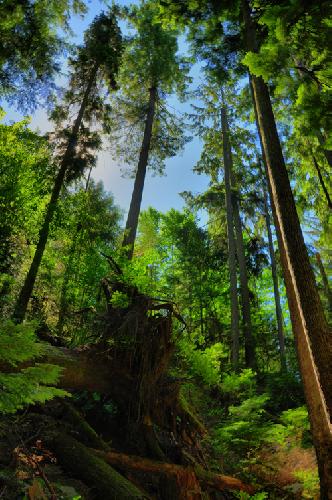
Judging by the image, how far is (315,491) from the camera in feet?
17.7

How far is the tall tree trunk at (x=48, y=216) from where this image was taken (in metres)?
11.3

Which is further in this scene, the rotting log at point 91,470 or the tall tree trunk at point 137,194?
the tall tree trunk at point 137,194

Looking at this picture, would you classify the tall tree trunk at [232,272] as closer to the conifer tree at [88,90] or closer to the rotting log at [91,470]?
the conifer tree at [88,90]

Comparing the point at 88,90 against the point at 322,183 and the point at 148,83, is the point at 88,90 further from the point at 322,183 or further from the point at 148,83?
the point at 322,183

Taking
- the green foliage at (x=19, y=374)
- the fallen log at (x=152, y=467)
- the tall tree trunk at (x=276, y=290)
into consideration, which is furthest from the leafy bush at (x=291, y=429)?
the tall tree trunk at (x=276, y=290)

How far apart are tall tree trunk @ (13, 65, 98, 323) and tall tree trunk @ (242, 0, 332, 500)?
751 cm

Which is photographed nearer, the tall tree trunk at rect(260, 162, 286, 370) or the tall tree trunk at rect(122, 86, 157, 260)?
the tall tree trunk at rect(122, 86, 157, 260)

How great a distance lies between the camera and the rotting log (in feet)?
12.3

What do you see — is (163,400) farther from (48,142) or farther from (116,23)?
(116,23)

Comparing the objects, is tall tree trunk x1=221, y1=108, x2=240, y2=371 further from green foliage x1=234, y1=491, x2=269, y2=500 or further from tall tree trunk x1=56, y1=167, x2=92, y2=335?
green foliage x1=234, y1=491, x2=269, y2=500

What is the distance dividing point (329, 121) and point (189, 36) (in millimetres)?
5273

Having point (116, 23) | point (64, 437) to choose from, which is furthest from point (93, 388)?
point (116, 23)

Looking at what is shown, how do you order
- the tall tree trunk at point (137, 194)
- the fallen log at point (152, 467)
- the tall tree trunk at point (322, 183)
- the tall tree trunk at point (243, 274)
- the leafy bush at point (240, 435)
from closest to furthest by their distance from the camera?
1. the fallen log at point (152, 467)
2. the leafy bush at point (240, 435)
3. the tall tree trunk at point (322, 183)
4. the tall tree trunk at point (137, 194)
5. the tall tree trunk at point (243, 274)

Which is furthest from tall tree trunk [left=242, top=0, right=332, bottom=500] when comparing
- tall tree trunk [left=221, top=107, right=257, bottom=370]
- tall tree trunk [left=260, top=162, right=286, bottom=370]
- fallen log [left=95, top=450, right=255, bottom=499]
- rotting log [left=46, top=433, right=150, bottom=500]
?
tall tree trunk [left=260, top=162, right=286, bottom=370]
